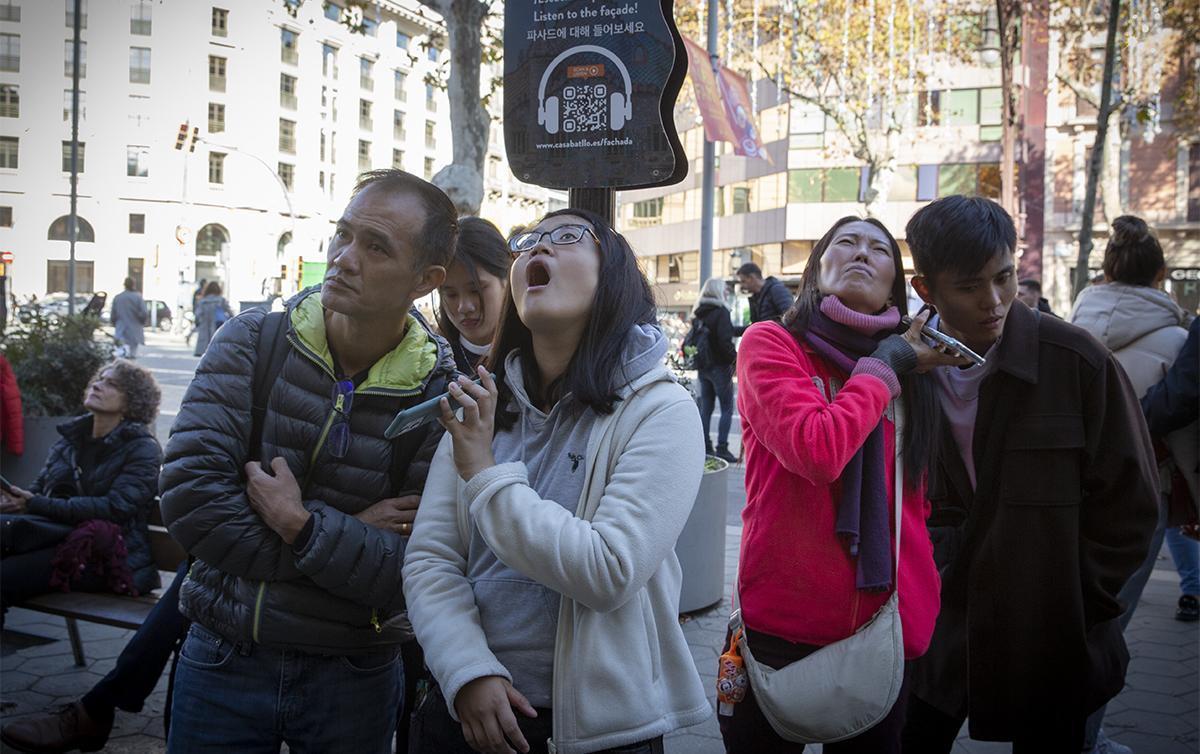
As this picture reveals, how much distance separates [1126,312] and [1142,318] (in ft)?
0.27

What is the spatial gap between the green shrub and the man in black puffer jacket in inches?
207

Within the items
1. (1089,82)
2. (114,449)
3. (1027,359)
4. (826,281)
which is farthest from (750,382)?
(1089,82)

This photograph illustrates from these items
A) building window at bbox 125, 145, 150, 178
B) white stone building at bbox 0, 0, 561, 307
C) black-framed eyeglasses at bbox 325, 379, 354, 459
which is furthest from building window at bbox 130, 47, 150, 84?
black-framed eyeglasses at bbox 325, 379, 354, 459

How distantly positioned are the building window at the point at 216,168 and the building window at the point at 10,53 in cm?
4185

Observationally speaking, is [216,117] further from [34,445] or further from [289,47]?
[34,445]

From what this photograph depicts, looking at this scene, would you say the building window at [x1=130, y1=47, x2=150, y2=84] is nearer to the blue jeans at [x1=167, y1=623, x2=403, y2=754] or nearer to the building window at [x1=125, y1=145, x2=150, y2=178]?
the building window at [x1=125, y1=145, x2=150, y2=178]

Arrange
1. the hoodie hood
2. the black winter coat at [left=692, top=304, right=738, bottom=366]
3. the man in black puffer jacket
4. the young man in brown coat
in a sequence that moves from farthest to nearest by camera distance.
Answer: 1. the black winter coat at [left=692, top=304, right=738, bottom=366]
2. the hoodie hood
3. the young man in brown coat
4. the man in black puffer jacket

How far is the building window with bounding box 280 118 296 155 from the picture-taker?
4984cm

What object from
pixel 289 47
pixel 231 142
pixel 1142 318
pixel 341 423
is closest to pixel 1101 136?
pixel 1142 318

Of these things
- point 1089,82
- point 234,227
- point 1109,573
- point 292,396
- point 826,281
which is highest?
point 1089,82

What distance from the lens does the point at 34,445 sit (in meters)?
6.40

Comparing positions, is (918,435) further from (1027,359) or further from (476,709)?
(476,709)

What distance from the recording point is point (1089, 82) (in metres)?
32.9

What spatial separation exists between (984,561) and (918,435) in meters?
0.44
